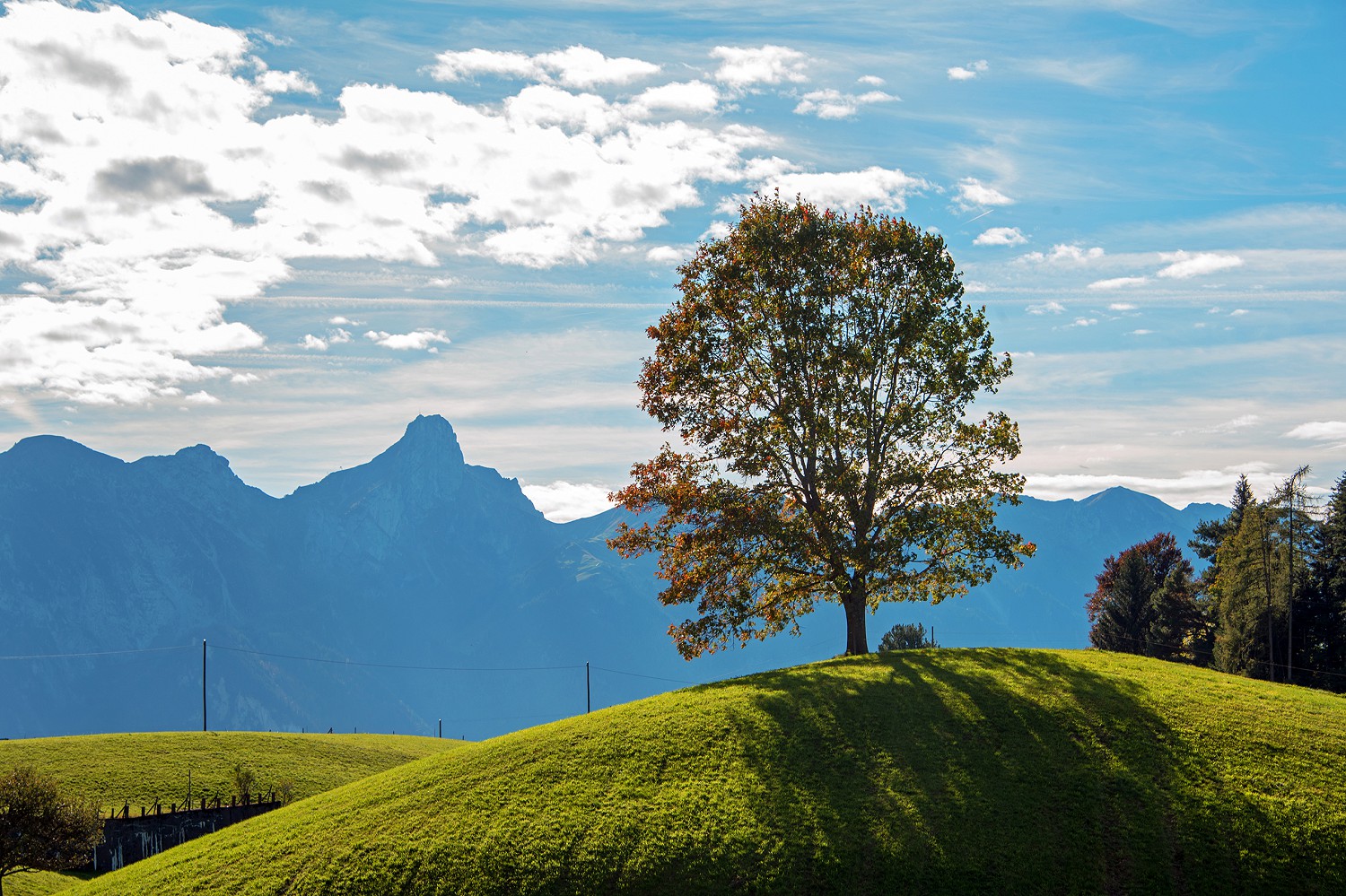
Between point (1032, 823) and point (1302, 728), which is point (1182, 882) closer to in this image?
point (1032, 823)

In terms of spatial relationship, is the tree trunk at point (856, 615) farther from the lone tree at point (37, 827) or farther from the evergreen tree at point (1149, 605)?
the evergreen tree at point (1149, 605)

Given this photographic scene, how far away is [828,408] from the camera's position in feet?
163

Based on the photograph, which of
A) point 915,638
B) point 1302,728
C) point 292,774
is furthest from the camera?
point 915,638

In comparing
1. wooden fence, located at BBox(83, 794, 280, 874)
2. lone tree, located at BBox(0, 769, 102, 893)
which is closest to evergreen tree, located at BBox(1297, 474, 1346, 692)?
wooden fence, located at BBox(83, 794, 280, 874)

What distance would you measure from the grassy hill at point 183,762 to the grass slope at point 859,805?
1020 inches

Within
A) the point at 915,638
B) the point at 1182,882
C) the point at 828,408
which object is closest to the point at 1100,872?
the point at 1182,882

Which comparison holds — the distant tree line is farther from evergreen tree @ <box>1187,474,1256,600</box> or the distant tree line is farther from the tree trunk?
the tree trunk

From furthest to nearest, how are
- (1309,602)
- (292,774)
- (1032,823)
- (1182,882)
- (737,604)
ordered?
(1309,602), (292,774), (737,604), (1032,823), (1182,882)

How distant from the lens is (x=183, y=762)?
68250 millimetres

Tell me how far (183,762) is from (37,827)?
28366 mm

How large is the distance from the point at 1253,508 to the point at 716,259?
64.0m

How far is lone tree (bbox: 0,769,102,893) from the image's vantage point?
135 feet

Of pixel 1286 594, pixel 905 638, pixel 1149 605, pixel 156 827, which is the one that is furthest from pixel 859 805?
pixel 1149 605

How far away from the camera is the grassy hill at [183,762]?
61750 millimetres
